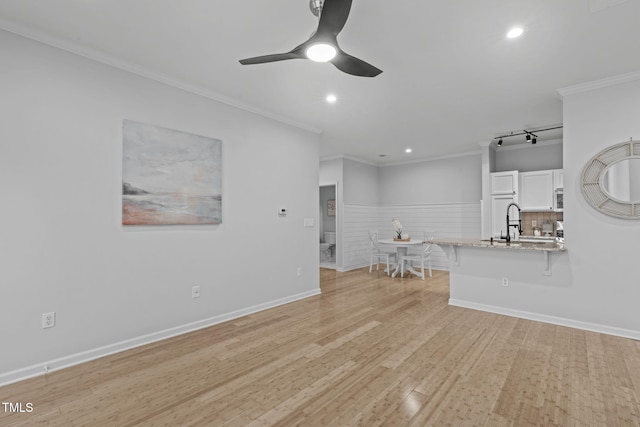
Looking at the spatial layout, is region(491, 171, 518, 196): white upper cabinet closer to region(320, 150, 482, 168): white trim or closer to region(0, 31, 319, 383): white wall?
region(320, 150, 482, 168): white trim

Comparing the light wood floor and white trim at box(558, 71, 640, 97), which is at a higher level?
white trim at box(558, 71, 640, 97)

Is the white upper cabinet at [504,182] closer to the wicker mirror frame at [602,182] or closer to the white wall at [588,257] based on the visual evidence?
the white wall at [588,257]

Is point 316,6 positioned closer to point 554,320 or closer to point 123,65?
point 123,65

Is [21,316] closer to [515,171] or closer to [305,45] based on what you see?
[305,45]

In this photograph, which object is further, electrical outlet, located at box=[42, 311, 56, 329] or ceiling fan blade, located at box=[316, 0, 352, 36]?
electrical outlet, located at box=[42, 311, 56, 329]

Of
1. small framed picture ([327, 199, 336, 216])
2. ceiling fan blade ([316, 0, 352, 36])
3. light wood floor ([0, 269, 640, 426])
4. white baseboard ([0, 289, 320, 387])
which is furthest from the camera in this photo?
small framed picture ([327, 199, 336, 216])

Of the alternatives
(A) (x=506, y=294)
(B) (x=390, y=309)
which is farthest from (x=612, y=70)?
(B) (x=390, y=309)

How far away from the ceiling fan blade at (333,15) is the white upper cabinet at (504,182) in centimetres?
516

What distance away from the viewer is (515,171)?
230 inches

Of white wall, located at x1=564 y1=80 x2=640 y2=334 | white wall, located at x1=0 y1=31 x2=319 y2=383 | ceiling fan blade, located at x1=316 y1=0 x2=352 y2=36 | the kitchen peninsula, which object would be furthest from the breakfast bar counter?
ceiling fan blade, located at x1=316 y1=0 x2=352 y2=36

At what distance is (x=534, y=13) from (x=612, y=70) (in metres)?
1.66

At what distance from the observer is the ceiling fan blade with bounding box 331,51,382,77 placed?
225 centimetres

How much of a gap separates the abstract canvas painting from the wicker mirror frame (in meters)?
4.20

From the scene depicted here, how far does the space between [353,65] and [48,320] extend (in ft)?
10.5
